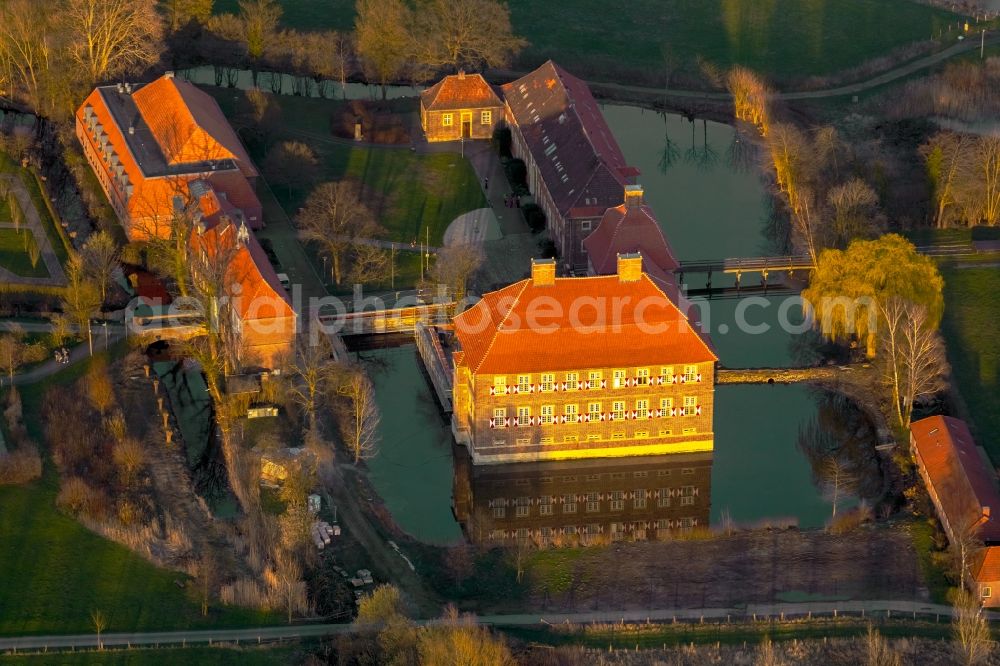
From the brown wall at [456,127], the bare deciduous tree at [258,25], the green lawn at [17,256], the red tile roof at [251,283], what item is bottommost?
the red tile roof at [251,283]

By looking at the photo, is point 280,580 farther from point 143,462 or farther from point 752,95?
point 752,95

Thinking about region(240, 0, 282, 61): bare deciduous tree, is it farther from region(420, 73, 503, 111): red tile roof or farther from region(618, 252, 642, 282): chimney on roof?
region(618, 252, 642, 282): chimney on roof

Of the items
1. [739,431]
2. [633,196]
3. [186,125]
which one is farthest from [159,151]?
[739,431]

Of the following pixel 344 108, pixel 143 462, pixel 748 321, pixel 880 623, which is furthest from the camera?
pixel 344 108

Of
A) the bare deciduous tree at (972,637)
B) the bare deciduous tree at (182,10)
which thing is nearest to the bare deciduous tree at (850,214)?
the bare deciduous tree at (972,637)

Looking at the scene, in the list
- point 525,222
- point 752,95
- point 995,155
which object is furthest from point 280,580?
point 752,95

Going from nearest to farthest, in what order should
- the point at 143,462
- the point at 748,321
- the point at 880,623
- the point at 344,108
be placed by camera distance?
1. the point at 880,623
2. the point at 143,462
3. the point at 748,321
4. the point at 344,108

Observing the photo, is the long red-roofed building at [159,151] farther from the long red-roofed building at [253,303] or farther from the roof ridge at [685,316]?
the roof ridge at [685,316]
